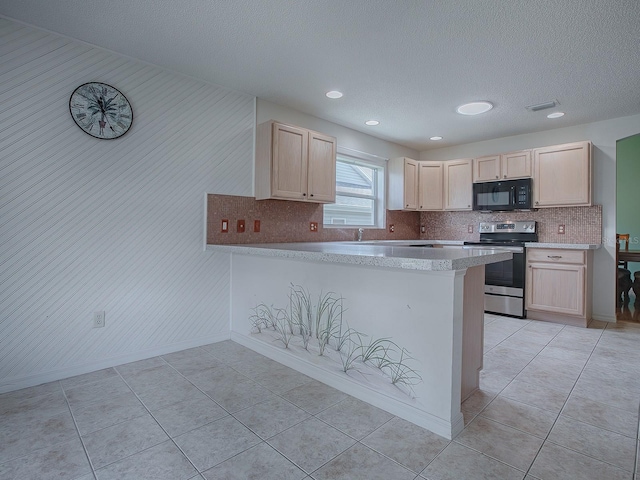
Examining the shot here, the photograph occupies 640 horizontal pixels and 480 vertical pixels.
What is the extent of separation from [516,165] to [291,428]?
167 inches

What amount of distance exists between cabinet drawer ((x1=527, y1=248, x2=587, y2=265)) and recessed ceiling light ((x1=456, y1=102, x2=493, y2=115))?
180 centimetres

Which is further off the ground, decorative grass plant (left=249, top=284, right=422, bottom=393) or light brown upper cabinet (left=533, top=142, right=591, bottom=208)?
light brown upper cabinet (left=533, top=142, right=591, bottom=208)

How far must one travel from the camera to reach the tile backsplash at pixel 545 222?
4141 millimetres

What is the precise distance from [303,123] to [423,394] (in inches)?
121

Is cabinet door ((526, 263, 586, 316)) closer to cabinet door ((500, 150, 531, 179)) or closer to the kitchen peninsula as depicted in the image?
cabinet door ((500, 150, 531, 179))

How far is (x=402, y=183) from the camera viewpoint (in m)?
4.95

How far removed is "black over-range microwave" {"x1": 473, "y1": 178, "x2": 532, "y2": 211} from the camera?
4.35 m

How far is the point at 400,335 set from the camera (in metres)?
1.97

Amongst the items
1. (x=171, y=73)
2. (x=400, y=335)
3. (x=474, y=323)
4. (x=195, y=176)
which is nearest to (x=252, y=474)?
(x=400, y=335)

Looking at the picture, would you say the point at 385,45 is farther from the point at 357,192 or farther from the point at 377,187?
the point at 377,187

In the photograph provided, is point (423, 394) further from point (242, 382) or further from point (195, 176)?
point (195, 176)

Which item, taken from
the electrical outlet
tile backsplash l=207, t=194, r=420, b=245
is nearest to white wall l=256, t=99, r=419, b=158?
tile backsplash l=207, t=194, r=420, b=245

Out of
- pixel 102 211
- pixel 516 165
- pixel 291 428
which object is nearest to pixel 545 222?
pixel 516 165

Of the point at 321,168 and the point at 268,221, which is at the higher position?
the point at 321,168
